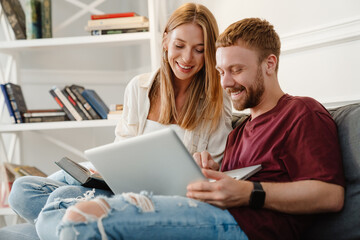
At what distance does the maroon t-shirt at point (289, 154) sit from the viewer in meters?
1.05

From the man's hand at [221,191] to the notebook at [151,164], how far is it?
0.03 m

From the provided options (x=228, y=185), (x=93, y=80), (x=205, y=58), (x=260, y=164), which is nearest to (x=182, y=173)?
(x=228, y=185)

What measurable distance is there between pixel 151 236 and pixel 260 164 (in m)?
0.38

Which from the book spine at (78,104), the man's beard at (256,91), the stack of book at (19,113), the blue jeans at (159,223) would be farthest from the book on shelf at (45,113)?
the blue jeans at (159,223)

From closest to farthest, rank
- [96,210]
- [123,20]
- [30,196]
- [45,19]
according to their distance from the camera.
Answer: [96,210]
[30,196]
[123,20]
[45,19]

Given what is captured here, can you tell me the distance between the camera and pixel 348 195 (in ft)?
3.59

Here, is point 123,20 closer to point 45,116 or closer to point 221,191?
point 45,116

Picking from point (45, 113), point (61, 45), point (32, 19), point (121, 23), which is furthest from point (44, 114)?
point (121, 23)

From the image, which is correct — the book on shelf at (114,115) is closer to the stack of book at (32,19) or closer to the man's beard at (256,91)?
the stack of book at (32,19)

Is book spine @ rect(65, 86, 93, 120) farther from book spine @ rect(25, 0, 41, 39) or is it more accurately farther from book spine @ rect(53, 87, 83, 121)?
book spine @ rect(25, 0, 41, 39)

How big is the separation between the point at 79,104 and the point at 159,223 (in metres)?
1.86

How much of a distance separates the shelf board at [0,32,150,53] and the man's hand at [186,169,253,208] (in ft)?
5.61

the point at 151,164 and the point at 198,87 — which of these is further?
the point at 198,87

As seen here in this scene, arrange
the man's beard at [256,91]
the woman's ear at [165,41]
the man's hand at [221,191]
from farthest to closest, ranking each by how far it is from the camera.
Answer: the woman's ear at [165,41]
the man's beard at [256,91]
the man's hand at [221,191]
